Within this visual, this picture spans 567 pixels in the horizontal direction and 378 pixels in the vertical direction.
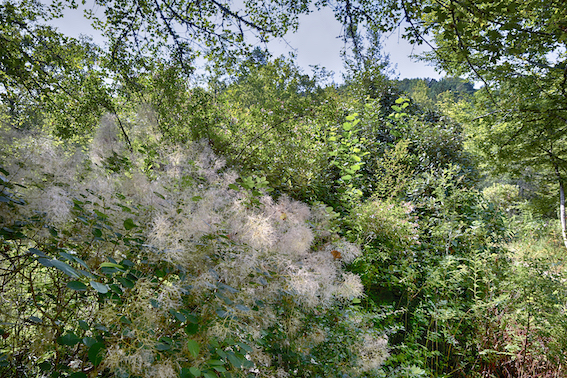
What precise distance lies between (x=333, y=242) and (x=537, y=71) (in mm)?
4850

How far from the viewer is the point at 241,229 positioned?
1.54 m

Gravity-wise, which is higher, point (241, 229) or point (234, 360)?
point (241, 229)

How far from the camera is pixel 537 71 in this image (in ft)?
14.2

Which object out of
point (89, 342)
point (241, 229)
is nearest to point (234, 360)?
point (89, 342)

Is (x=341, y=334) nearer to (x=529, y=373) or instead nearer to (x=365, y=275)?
(x=365, y=275)

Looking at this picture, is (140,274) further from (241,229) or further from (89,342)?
(241,229)

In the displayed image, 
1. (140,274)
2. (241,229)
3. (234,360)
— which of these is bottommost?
(234,360)

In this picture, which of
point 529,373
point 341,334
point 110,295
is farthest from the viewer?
point 529,373

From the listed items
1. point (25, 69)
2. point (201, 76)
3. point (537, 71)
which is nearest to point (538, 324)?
point (537, 71)

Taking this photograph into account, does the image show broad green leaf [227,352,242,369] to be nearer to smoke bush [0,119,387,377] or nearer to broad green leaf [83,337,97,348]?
smoke bush [0,119,387,377]

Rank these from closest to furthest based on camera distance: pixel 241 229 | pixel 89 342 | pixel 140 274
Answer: pixel 89 342, pixel 140 274, pixel 241 229

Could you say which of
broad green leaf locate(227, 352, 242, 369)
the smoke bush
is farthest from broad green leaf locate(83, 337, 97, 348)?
broad green leaf locate(227, 352, 242, 369)

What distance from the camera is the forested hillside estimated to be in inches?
45.7

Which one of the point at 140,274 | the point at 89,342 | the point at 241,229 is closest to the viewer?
the point at 89,342
